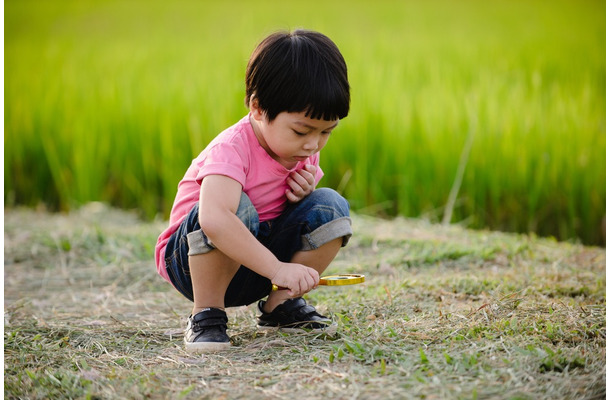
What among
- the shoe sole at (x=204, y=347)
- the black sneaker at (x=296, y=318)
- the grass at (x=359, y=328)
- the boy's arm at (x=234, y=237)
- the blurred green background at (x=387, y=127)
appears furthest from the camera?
the blurred green background at (x=387, y=127)

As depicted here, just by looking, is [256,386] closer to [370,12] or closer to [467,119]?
[467,119]

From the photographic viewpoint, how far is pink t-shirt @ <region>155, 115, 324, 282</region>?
1575 mm

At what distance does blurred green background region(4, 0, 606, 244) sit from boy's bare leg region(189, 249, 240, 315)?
2.46 feet

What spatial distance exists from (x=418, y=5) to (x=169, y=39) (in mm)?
3617

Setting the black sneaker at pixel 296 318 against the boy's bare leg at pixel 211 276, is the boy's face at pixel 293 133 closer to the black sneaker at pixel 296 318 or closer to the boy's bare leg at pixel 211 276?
the boy's bare leg at pixel 211 276

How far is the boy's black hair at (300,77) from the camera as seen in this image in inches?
60.5

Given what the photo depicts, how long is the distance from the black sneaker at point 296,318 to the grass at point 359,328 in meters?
0.05

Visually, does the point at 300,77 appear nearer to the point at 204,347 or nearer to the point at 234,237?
the point at 234,237

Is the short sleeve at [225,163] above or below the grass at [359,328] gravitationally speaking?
above

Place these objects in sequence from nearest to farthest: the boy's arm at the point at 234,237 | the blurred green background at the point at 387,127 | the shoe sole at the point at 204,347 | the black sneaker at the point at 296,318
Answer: the boy's arm at the point at 234,237 < the shoe sole at the point at 204,347 < the black sneaker at the point at 296,318 < the blurred green background at the point at 387,127

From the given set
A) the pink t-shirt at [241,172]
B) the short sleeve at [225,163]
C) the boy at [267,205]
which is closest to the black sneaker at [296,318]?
the boy at [267,205]

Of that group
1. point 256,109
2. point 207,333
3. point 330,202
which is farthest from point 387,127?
point 207,333

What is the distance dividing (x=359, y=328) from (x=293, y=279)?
261 millimetres

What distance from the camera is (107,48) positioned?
21.7 feet
